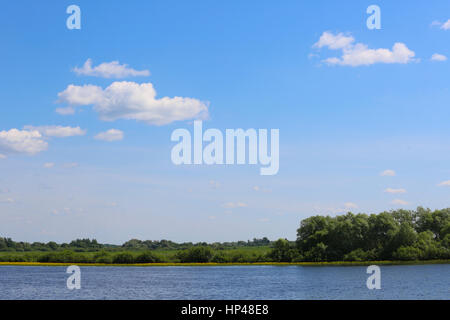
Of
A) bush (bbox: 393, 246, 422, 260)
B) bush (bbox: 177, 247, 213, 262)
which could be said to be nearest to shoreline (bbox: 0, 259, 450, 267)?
bush (bbox: 393, 246, 422, 260)

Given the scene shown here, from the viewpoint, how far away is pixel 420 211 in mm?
121750

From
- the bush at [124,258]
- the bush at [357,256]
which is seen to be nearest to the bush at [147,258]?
the bush at [124,258]

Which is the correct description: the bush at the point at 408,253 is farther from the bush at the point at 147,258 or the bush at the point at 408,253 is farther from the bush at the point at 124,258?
the bush at the point at 124,258

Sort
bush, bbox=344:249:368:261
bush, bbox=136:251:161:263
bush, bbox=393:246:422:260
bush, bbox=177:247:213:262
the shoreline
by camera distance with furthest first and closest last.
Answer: bush, bbox=136:251:161:263 → bush, bbox=177:247:213:262 → bush, bbox=344:249:368:261 → the shoreline → bush, bbox=393:246:422:260

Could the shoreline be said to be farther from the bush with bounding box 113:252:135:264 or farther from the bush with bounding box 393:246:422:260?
the bush with bounding box 113:252:135:264

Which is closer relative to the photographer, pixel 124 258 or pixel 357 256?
pixel 357 256

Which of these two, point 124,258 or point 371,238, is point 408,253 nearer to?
point 371,238

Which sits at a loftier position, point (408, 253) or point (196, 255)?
point (408, 253)

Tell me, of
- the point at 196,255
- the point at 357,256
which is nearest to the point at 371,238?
the point at 357,256
